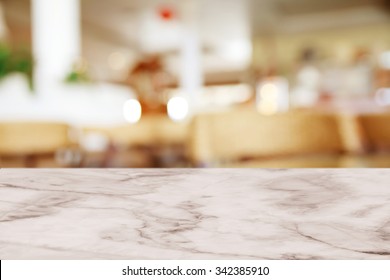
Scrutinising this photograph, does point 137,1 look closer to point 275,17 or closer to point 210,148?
point 275,17

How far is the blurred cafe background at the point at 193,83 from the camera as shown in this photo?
3.11ft

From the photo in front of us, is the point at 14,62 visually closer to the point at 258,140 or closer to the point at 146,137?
the point at 146,137

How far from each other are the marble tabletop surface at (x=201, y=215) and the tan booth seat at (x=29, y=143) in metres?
A: 0.62

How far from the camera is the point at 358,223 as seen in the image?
0.37 m

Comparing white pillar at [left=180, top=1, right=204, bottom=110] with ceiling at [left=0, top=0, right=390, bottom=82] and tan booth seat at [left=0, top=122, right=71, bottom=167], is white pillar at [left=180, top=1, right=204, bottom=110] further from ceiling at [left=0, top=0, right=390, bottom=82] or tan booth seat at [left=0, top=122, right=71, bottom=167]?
tan booth seat at [left=0, top=122, right=71, bottom=167]

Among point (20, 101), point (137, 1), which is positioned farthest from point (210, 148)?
point (137, 1)

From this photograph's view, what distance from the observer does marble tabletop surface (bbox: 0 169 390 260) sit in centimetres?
37

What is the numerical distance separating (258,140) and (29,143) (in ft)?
1.67

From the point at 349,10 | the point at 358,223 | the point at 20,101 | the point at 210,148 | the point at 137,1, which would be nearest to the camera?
the point at 358,223

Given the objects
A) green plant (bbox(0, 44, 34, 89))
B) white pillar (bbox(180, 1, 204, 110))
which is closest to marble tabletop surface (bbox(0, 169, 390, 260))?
green plant (bbox(0, 44, 34, 89))

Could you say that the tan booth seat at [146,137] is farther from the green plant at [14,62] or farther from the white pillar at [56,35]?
the white pillar at [56,35]

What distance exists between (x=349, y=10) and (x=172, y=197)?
308 inches

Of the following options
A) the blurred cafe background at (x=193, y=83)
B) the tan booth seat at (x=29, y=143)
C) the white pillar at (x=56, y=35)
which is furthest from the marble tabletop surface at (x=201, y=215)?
the white pillar at (x=56, y=35)

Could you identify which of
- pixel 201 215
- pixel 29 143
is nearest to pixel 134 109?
pixel 29 143
